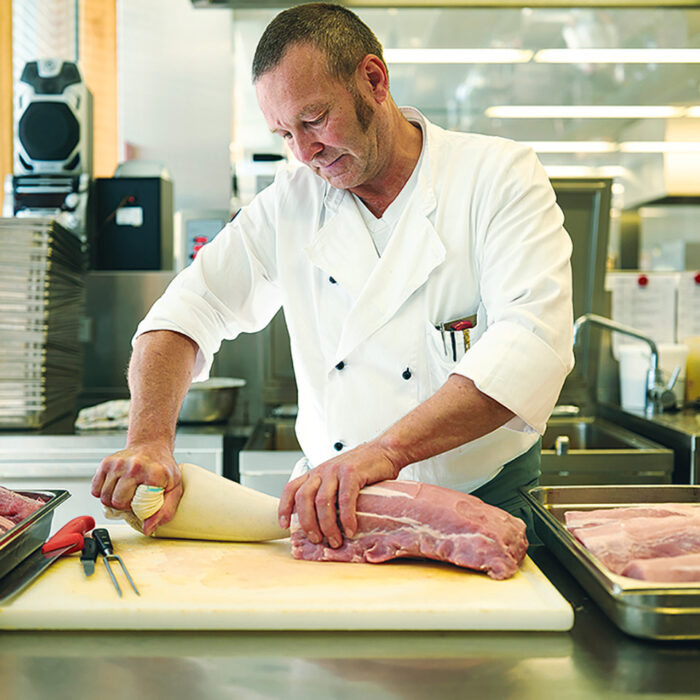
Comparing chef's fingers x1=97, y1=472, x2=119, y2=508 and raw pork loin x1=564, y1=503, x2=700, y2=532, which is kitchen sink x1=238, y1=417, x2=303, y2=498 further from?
raw pork loin x1=564, y1=503, x2=700, y2=532

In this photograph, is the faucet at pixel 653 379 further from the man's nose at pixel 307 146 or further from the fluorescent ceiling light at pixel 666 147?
the man's nose at pixel 307 146

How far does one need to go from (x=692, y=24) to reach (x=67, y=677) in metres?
3.42

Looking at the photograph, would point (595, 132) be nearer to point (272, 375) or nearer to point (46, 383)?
point (272, 375)

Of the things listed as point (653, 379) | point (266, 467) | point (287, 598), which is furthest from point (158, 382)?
point (653, 379)

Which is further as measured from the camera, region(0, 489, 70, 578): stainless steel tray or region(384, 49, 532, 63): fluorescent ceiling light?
region(384, 49, 532, 63): fluorescent ceiling light

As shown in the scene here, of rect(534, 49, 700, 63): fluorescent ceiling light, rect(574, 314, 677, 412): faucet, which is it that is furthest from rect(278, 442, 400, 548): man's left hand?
rect(534, 49, 700, 63): fluorescent ceiling light

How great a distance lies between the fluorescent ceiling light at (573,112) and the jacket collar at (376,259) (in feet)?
6.32

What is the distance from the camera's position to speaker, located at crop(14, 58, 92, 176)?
285 cm

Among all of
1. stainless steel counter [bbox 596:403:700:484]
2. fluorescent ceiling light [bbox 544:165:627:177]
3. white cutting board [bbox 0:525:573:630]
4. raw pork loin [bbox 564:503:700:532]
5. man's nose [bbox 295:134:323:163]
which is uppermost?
fluorescent ceiling light [bbox 544:165:627:177]

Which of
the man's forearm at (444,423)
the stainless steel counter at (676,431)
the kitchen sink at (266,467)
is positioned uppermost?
the man's forearm at (444,423)

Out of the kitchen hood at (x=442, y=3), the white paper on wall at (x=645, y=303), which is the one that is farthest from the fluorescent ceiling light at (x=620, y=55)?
the white paper on wall at (x=645, y=303)

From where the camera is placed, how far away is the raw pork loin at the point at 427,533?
106 cm

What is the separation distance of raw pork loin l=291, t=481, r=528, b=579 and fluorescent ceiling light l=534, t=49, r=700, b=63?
2680mm

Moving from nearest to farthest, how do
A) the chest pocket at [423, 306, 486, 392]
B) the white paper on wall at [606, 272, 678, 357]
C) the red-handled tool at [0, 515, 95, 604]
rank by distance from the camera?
1. the red-handled tool at [0, 515, 95, 604]
2. the chest pocket at [423, 306, 486, 392]
3. the white paper on wall at [606, 272, 678, 357]
